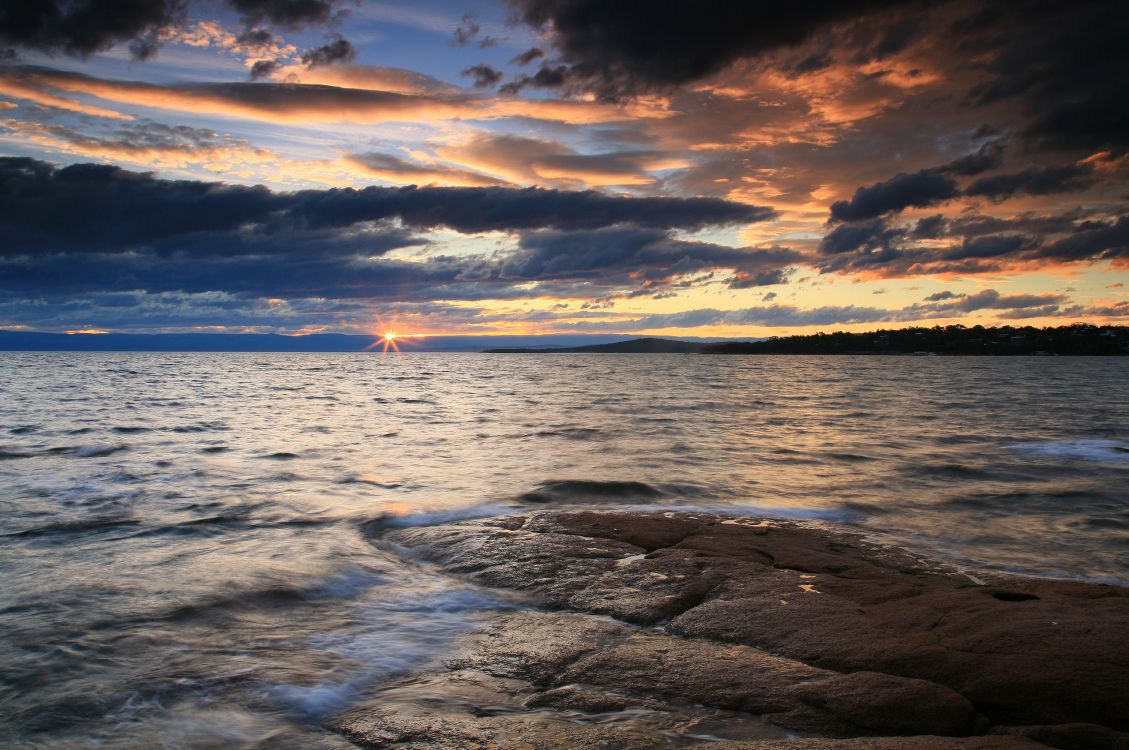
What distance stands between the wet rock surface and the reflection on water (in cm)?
87

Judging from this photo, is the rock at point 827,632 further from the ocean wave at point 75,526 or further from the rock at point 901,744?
the ocean wave at point 75,526

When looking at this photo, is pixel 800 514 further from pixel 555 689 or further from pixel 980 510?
pixel 555 689

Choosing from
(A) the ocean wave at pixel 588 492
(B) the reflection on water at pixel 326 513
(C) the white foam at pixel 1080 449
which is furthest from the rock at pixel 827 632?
(C) the white foam at pixel 1080 449

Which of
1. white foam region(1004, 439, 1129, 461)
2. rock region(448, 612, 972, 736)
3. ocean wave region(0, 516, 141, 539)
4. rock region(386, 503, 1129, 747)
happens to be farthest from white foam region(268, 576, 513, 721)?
white foam region(1004, 439, 1129, 461)

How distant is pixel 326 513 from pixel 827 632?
9697 millimetres

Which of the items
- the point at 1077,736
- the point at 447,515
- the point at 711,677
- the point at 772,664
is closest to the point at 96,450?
the point at 447,515

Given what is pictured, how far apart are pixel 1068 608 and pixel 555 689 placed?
4.91 m

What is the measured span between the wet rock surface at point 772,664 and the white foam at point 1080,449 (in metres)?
15.6

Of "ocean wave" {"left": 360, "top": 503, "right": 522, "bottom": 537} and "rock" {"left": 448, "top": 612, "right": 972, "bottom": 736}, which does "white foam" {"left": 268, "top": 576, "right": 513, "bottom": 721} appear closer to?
"rock" {"left": 448, "top": 612, "right": 972, "bottom": 736}

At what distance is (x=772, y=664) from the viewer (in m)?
5.39

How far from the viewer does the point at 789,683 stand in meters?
5.01

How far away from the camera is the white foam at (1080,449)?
65.9 ft

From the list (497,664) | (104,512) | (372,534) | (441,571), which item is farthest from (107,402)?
(497,664)

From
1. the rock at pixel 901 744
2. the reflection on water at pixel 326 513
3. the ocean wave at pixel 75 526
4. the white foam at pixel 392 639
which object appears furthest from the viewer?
the ocean wave at pixel 75 526
